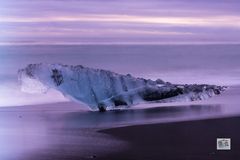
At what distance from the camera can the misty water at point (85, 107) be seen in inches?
90.8

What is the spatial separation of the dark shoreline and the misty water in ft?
0.11

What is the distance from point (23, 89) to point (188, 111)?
71cm

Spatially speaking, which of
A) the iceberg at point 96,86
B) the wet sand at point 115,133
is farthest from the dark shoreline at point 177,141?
the iceberg at point 96,86

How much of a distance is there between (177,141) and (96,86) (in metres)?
0.42

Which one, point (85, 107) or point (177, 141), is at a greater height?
point (85, 107)

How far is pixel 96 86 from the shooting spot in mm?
2346

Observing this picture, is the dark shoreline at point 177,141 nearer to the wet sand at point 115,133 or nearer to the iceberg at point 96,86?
the wet sand at point 115,133

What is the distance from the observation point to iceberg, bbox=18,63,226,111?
230cm

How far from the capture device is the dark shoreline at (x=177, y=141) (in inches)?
91.0

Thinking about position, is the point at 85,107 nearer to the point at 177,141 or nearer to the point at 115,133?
the point at 115,133

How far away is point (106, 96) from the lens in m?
2.34

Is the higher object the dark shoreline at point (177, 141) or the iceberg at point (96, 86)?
the iceberg at point (96, 86)

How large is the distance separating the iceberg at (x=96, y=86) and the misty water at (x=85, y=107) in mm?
24

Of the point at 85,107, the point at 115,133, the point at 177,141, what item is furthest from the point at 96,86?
the point at 177,141
